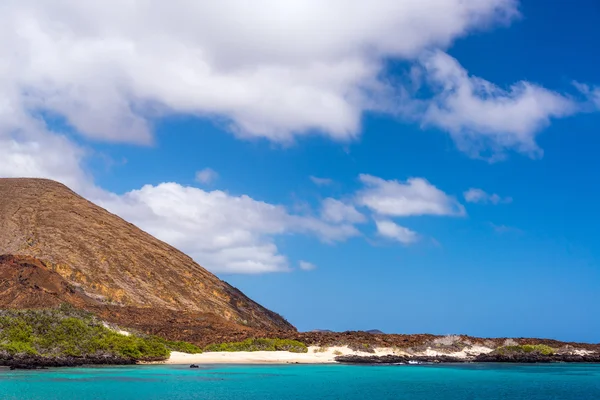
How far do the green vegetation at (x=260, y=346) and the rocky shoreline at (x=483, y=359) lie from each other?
5.28m

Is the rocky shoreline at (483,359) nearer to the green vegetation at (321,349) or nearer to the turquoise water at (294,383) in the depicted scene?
the green vegetation at (321,349)

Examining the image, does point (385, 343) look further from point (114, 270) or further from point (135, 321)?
point (114, 270)

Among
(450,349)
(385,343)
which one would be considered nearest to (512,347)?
(450,349)

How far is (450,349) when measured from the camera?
76312 mm

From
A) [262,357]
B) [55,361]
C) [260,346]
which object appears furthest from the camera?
[260,346]

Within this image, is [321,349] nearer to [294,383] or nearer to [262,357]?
[262,357]

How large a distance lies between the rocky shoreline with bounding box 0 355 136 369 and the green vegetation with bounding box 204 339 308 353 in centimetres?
1323

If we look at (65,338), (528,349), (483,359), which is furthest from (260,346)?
(528,349)

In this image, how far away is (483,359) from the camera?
72.9m

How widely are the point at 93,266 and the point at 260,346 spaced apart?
3958 centimetres

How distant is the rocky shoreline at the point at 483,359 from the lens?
66.9 meters

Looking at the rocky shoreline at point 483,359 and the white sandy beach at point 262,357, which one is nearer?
the white sandy beach at point 262,357

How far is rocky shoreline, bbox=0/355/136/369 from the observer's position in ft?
167

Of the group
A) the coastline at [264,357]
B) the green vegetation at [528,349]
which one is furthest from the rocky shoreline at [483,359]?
the coastline at [264,357]
